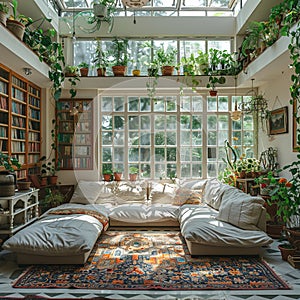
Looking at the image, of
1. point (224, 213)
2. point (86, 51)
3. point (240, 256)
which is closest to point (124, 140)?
point (86, 51)

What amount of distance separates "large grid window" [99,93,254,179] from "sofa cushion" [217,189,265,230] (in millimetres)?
2514

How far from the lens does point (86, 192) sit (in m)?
6.59

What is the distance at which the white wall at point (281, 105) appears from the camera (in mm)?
5410

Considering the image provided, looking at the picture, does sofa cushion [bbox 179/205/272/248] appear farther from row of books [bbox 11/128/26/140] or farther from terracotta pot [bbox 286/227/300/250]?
row of books [bbox 11/128/26/140]

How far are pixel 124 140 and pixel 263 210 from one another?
355 centimetres

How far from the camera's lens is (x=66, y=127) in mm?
7098

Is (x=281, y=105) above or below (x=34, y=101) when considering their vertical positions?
below

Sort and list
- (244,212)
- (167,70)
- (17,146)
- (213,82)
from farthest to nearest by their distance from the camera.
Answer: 1. (167,70)
2. (213,82)
3. (17,146)
4. (244,212)

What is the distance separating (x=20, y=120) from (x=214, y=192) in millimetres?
3506

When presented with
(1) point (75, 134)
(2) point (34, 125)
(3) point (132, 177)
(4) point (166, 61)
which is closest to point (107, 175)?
(3) point (132, 177)

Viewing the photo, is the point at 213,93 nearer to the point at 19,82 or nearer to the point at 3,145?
the point at 19,82

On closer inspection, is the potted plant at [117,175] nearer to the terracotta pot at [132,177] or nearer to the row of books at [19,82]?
the terracotta pot at [132,177]

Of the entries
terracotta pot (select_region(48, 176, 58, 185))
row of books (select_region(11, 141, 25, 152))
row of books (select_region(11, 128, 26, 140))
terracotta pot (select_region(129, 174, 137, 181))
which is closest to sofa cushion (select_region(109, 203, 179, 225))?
terracotta pot (select_region(129, 174, 137, 181))

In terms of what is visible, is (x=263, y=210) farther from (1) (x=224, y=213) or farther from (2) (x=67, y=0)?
(2) (x=67, y=0)
